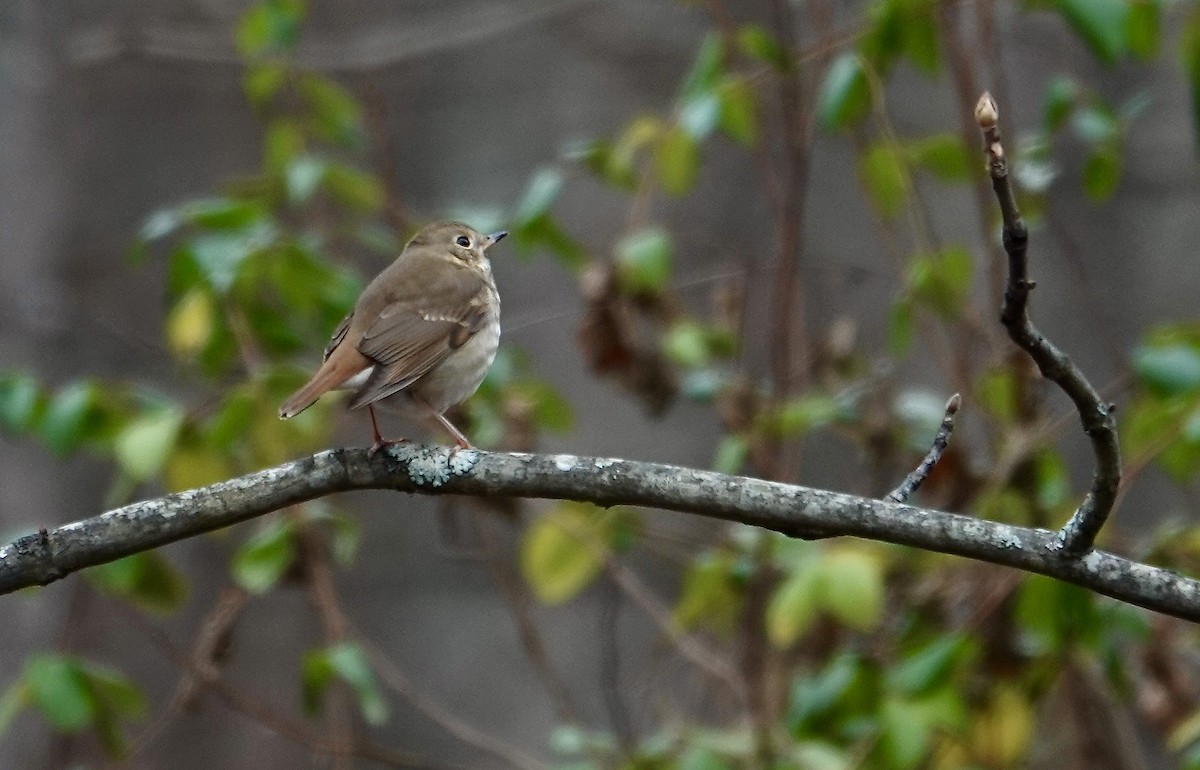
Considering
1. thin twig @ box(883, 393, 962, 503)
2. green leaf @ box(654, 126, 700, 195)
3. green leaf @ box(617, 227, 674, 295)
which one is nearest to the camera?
thin twig @ box(883, 393, 962, 503)

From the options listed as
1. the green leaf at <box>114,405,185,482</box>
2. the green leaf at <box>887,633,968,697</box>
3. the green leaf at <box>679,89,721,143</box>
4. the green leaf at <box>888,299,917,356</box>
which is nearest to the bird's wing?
the green leaf at <box>114,405,185,482</box>

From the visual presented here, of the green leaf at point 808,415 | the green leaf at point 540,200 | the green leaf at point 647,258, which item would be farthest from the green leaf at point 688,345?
the green leaf at point 540,200

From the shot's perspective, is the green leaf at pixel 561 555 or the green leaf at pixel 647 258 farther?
the green leaf at pixel 561 555

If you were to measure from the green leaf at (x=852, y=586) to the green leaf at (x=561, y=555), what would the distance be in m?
0.93

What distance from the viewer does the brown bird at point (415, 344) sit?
3068 mm

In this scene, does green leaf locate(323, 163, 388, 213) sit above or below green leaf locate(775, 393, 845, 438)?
above

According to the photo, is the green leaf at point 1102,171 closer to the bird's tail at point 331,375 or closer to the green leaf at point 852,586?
the green leaf at point 852,586

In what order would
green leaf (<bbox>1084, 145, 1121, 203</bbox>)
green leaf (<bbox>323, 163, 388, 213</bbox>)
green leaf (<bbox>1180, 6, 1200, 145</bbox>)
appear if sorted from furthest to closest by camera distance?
green leaf (<bbox>323, 163, 388, 213</bbox>)
green leaf (<bbox>1084, 145, 1121, 203</bbox>)
green leaf (<bbox>1180, 6, 1200, 145</bbox>)

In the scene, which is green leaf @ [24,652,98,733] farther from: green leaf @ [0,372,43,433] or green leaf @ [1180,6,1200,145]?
green leaf @ [1180,6,1200,145]

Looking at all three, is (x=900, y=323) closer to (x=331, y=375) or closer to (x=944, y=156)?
(x=944, y=156)

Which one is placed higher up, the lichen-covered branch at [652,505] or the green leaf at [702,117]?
the green leaf at [702,117]

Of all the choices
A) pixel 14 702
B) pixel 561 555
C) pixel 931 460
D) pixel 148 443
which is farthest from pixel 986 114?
pixel 14 702

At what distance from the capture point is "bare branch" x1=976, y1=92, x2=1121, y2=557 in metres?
1.78

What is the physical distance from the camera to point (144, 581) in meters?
3.78
